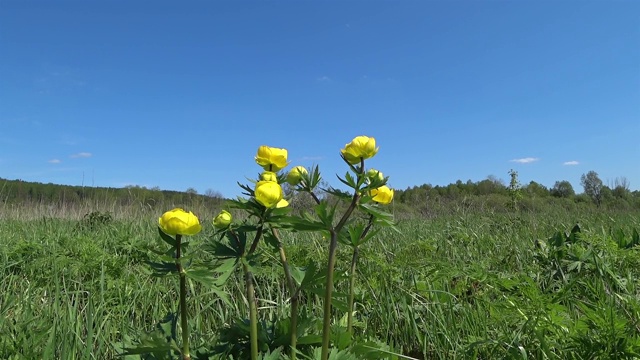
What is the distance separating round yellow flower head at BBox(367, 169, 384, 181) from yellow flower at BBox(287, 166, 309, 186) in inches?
5.5

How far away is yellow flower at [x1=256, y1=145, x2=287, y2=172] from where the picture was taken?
0.97 m

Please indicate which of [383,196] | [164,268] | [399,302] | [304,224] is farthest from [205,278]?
[399,302]

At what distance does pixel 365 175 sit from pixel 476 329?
2.57ft

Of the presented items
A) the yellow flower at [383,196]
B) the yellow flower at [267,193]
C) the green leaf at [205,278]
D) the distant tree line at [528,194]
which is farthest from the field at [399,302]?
the distant tree line at [528,194]

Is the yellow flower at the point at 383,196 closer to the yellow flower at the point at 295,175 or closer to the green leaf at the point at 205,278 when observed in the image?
the yellow flower at the point at 295,175

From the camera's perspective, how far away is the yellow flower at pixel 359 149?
88cm

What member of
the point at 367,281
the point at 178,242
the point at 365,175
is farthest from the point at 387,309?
the point at 178,242

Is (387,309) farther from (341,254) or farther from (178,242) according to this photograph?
(178,242)

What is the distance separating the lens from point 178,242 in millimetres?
797

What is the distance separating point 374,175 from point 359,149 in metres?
0.06

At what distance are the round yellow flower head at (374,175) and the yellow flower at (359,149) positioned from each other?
0.04 m

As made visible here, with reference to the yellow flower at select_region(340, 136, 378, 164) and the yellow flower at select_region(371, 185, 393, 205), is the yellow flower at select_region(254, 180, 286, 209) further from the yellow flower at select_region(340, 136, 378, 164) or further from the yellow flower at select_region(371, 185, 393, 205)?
the yellow flower at select_region(371, 185, 393, 205)

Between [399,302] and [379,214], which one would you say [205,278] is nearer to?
[379,214]

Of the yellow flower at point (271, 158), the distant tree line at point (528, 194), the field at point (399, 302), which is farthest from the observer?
the distant tree line at point (528, 194)
